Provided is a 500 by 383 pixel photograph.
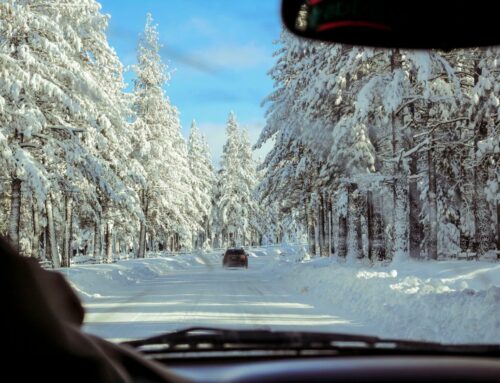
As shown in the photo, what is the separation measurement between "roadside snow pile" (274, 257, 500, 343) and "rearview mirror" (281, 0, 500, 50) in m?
6.28

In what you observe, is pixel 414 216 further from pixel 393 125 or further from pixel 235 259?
pixel 235 259

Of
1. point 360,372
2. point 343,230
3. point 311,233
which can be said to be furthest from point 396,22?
point 311,233

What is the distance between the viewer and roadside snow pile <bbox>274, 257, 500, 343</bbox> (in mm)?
9391

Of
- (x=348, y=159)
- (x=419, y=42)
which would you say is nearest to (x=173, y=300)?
(x=348, y=159)

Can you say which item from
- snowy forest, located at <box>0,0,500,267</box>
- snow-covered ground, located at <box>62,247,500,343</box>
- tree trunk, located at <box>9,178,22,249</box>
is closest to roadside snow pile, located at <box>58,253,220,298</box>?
snow-covered ground, located at <box>62,247,500,343</box>

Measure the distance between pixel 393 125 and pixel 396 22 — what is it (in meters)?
20.6

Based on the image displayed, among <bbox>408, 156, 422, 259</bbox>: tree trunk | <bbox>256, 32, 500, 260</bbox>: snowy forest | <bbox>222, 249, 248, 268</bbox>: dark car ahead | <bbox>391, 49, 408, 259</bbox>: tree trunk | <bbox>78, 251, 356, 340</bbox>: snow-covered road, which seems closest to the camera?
<bbox>78, 251, 356, 340</bbox>: snow-covered road

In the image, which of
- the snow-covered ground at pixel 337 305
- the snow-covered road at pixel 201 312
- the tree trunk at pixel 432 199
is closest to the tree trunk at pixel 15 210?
the snow-covered ground at pixel 337 305

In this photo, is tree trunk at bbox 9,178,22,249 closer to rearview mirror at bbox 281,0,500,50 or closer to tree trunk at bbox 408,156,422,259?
tree trunk at bbox 408,156,422,259

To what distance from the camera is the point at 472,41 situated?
3.44 m

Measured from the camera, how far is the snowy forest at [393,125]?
19.0 meters

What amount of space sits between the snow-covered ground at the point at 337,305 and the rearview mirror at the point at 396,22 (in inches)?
249

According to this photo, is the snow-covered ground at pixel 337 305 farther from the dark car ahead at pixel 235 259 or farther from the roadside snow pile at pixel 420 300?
the dark car ahead at pixel 235 259

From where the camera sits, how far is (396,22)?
3.05 metres
